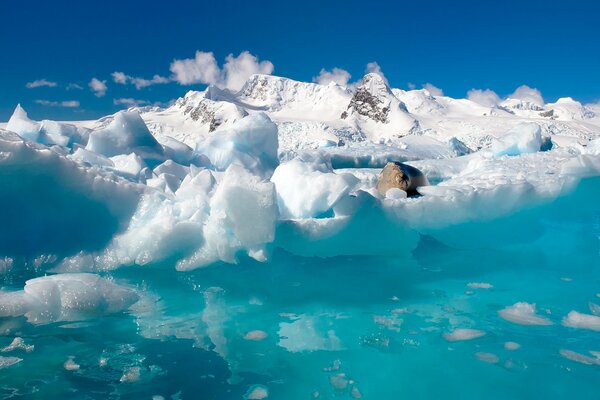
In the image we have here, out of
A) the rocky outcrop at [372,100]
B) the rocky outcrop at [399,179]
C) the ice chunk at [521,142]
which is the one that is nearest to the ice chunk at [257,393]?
the rocky outcrop at [399,179]

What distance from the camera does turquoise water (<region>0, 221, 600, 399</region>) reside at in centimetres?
246

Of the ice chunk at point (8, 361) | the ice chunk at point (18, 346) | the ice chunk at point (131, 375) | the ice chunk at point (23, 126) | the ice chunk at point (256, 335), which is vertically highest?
the ice chunk at point (23, 126)

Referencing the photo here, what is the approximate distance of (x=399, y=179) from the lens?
834cm

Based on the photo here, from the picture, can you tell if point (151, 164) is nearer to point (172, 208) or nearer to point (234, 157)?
point (234, 157)

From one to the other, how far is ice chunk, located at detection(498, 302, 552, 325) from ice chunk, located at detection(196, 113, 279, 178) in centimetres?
487

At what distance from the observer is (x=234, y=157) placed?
8.04 m

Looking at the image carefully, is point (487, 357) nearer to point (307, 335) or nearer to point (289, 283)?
point (307, 335)

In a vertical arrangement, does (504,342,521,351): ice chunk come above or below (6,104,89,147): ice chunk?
below

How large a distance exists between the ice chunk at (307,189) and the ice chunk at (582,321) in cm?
199

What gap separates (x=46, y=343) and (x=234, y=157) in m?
5.41

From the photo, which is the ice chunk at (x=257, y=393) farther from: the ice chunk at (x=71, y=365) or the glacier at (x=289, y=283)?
the ice chunk at (x=71, y=365)

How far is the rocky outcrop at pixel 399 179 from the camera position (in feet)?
27.3

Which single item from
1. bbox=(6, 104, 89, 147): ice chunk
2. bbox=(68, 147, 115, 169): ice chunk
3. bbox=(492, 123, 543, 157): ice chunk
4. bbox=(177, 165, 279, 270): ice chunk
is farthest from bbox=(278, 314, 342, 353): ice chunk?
bbox=(492, 123, 543, 157): ice chunk

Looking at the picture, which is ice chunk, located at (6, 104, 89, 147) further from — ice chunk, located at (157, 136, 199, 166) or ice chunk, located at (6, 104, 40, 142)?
ice chunk, located at (157, 136, 199, 166)
